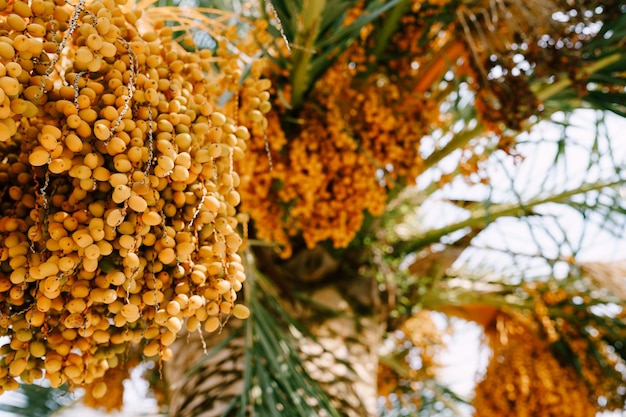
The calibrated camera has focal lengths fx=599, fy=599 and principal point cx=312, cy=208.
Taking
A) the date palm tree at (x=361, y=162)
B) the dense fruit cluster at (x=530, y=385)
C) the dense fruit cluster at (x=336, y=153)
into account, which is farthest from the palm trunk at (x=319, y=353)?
the dense fruit cluster at (x=530, y=385)

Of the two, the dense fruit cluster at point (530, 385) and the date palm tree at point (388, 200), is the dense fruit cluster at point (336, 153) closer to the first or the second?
the date palm tree at point (388, 200)

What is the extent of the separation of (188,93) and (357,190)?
74 centimetres

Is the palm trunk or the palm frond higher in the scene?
the palm trunk

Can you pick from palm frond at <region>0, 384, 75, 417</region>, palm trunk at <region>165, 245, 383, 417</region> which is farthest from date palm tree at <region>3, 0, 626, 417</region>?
palm frond at <region>0, 384, 75, 417</region>

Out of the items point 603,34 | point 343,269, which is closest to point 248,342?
point 343,269

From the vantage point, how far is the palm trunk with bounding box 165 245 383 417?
1.47m

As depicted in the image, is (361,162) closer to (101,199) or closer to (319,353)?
(319,353)

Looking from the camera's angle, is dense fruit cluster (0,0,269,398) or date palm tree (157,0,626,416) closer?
dense fruit cluster (0,0,269,398)

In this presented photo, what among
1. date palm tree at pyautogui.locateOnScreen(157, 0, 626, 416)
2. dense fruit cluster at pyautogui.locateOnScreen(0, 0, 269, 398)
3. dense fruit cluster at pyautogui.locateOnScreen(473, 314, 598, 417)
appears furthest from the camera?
dense fruit cluster at pyautogui.locateOnScreen(473, 314, 598, 417)

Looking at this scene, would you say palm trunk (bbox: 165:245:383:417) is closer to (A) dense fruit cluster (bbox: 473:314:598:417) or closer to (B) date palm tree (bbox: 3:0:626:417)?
(B) date palm tree (bbox: 3:0:626:417)

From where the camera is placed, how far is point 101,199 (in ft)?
2.45

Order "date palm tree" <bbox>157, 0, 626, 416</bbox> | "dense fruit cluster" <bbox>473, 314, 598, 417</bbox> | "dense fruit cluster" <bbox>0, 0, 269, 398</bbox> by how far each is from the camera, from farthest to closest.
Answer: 1. "dense fruit cluster" <bbox>473, 314, 598, 417</bbox>
2. "date palm tree" <bbox>157, 0, 626, 416</bbox>
3. "dense fruit cluster" <bbox>0, 0, 269, 398</bbox>

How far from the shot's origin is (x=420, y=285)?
6.59 feet

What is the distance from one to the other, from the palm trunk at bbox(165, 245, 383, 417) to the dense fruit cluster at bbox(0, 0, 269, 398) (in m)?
0.58
